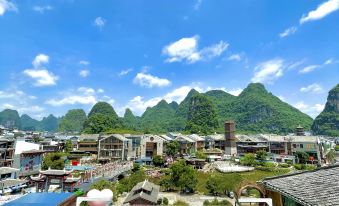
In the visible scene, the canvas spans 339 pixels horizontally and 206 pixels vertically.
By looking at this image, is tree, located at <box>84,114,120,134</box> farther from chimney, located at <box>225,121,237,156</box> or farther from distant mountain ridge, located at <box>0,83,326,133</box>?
chimney, located at <box>225,121,237,156</box>

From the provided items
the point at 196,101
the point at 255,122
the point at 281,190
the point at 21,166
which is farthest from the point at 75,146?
the point at 255,122

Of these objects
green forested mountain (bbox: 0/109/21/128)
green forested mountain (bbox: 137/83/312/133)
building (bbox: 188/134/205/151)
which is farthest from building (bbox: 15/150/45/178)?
green forested mountain (bbox: 0/109/21/128)

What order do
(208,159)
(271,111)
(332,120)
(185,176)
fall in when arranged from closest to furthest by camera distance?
(185,176) → (208,159) → (332,120) → (271,111)

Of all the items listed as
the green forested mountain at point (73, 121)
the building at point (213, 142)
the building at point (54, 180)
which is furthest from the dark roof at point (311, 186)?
the green forested mountain at point (73, 121)

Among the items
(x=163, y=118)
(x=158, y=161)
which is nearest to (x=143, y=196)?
(x=158, y=161)

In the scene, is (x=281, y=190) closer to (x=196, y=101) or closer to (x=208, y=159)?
(x=208, y=159)
